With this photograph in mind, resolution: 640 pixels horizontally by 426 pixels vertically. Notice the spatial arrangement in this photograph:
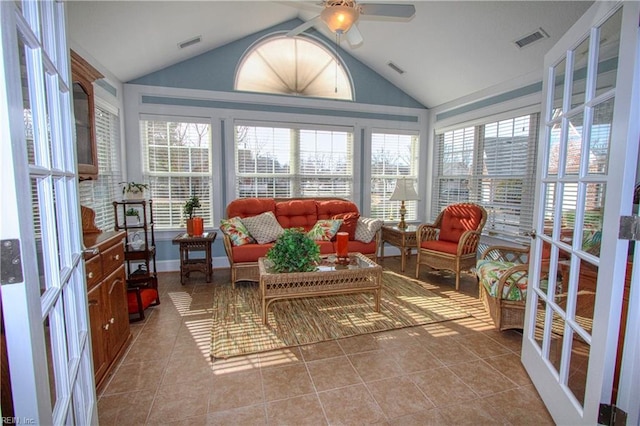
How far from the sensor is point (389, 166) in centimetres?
537

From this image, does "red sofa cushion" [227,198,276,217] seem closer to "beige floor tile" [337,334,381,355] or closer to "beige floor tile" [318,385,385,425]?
"beige floor tile" [337,334,381,355]

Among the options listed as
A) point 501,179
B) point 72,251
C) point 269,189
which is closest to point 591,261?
point 72,251

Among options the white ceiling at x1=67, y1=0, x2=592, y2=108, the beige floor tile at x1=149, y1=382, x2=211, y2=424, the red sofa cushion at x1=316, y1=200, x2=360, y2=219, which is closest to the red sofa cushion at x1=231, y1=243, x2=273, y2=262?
the red sofa cushion at x1=316, y1=200, x2=360, y2=219

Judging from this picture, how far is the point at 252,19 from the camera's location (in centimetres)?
396

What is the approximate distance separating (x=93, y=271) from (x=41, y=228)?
1007 millimetres

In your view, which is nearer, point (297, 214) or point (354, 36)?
point (354, 36)

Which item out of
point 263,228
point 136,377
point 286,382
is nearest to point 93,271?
point 136,377

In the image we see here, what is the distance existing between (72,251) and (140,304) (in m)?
1.89

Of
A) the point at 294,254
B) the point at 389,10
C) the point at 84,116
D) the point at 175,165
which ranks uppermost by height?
the point at 389,10

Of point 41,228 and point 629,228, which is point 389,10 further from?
point 41,228

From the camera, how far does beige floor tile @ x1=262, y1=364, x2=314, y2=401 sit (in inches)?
75.4

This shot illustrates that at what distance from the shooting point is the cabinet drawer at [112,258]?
2014 millimetres

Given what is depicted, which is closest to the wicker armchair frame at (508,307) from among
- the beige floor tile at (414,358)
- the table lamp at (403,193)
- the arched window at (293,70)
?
the beige floor tile at (414,358)

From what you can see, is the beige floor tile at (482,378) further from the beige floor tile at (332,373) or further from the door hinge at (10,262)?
the door hinge at (10,262)
